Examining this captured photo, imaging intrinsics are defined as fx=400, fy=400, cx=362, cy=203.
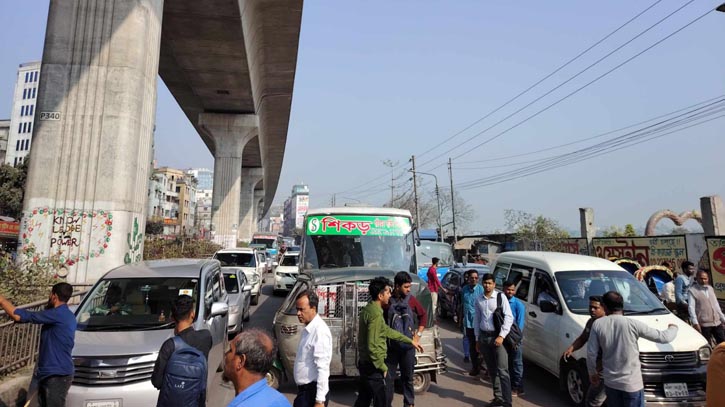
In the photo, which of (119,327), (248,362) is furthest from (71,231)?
(248,362)

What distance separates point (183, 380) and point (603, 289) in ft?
19.8

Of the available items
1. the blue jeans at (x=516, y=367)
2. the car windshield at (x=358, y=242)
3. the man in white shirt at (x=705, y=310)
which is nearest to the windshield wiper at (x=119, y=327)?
the car windshield at (x=358, y=242)

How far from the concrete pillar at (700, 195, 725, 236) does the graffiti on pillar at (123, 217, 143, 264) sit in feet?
62.8

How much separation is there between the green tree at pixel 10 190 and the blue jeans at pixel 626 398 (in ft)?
143

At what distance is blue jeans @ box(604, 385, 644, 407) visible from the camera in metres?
3.79

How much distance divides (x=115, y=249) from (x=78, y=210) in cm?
128

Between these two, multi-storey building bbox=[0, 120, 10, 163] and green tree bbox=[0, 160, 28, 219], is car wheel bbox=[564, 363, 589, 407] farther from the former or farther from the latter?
multi-storey building bbox=[0, 120, 10, 163]

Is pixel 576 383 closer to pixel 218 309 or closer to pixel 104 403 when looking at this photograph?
pixel 218 309

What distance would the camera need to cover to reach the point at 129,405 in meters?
4.18

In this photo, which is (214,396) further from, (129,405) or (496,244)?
(496,244)

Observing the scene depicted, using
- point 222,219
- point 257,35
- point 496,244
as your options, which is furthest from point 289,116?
point 496,244

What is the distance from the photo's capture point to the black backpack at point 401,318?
4.74m

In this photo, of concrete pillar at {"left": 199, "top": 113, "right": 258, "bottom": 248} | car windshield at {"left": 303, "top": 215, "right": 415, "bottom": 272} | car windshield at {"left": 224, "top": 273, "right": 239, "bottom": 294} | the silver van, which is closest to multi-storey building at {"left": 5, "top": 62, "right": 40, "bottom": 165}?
concrete pillar at {"left": 199, "top": 113, "right": 258, "bottom": 248}

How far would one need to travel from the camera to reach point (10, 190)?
113ft
